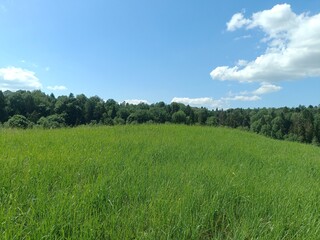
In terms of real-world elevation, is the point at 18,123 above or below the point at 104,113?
below

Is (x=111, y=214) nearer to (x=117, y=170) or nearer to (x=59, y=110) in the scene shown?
(x=117, y=170)

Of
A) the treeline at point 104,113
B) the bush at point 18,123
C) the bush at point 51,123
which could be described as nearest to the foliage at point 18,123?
the bush at point 18,123

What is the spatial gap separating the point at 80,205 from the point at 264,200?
8.22 feet

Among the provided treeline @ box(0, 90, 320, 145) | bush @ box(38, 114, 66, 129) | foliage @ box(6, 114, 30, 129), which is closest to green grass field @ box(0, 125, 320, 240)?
bush @ box(38, 114, 66, 129)

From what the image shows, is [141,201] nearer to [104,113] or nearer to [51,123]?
[51,123]

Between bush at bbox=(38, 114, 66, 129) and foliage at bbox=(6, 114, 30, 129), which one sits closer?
bush at bbox=(38, 114, 66, 129)

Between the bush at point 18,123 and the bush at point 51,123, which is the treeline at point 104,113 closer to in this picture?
the bush at point 51,123

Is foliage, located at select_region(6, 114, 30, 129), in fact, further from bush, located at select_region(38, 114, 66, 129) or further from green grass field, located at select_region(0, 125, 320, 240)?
green grass field, located at select_region(0, 125, 320, 240)

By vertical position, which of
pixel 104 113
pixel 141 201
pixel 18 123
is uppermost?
pixel 104 113

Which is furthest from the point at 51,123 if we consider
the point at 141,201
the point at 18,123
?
the point at 141,201

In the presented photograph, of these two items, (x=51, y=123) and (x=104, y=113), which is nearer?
(x=51, y=123)

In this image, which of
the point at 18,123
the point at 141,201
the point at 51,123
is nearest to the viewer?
the point at 141,201

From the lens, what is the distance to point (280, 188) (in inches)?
178

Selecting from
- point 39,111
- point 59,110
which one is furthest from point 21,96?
point 59,110
